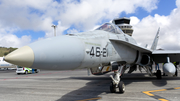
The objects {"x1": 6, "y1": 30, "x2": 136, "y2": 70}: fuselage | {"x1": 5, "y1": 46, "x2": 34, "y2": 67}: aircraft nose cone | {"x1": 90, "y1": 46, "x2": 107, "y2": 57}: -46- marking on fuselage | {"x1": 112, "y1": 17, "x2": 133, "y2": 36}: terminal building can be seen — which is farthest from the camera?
{"x1": 112, "y1": 17, "x2": 133, "y2": 36}: terminal building

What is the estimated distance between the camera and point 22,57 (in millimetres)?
2787

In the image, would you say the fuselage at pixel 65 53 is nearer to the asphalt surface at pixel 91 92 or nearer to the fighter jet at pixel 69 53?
the fighter jet at pixel 69 53

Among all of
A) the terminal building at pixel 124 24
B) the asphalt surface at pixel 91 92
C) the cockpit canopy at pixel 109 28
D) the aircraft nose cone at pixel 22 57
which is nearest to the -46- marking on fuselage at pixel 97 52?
the cockpit canopy at pixel 109 28

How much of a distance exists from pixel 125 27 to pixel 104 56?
243 ft

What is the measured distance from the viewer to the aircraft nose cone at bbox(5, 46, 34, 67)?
9.13ft

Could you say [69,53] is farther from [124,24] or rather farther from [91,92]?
[124,24]

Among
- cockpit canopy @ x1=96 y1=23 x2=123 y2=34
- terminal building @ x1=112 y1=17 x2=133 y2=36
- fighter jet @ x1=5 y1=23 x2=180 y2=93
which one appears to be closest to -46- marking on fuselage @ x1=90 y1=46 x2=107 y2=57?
fighter jet @ x1=5 y1=23 x2=180 y2=93

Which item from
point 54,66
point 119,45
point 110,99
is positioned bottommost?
point 110,99

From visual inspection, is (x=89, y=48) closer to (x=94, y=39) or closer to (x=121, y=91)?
(x=94, y=39)

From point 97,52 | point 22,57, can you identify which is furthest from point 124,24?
point 22,57

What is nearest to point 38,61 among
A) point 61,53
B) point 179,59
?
point 61,53

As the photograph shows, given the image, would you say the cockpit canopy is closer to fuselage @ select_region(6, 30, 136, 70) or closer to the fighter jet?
the fighter jet

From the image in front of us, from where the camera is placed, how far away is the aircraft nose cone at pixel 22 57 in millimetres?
2783

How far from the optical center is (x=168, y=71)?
22.5 ft
